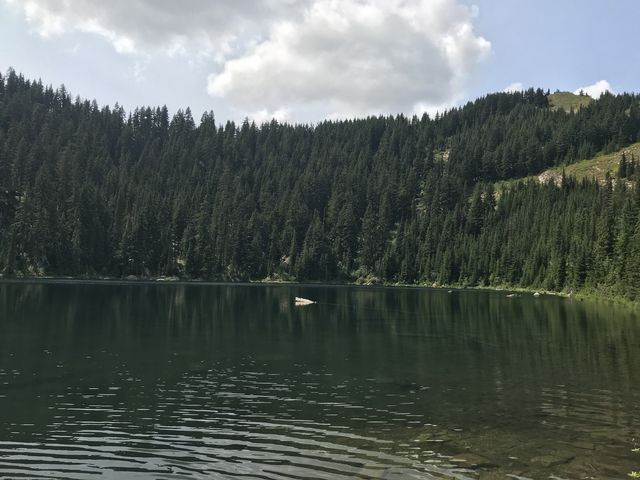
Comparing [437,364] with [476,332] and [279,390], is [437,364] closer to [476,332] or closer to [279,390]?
[279,390]

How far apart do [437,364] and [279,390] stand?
15836 mm

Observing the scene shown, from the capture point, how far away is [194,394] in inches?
1237

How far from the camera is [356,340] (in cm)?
5672

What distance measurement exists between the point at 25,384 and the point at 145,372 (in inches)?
298

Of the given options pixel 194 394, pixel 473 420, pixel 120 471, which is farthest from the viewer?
pixel 194 394

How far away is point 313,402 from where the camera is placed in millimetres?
30047

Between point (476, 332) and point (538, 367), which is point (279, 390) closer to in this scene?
point (538, 367)

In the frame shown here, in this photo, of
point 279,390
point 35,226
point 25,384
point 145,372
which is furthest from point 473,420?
point 35,226

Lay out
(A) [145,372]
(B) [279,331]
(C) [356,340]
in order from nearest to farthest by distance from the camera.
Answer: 1. (A) [145,372]
2. (C) [356,340]
3. (B) [279,331]

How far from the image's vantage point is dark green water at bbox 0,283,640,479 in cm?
2000

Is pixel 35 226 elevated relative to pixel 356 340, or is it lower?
elevated

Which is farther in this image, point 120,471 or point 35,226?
point 35,226

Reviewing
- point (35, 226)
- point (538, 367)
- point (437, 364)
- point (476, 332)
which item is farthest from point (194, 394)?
point (35, 226)

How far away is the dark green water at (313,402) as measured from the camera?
787 inches
